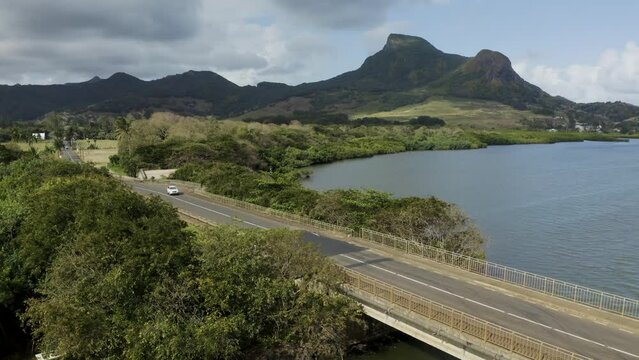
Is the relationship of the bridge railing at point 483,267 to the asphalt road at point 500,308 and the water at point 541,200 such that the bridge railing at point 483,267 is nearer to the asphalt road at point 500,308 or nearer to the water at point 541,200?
the asphalt road at point 500,308

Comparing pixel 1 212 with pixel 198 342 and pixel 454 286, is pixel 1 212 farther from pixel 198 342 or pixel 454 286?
pixel 454 286

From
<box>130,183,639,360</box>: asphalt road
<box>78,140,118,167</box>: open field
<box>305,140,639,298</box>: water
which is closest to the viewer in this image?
<box>130,183,639,360</box>: asphalt road

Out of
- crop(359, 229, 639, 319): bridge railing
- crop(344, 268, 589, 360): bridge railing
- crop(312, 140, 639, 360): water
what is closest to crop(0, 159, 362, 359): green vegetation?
crop(344, 268, 589, 360): bridge railing

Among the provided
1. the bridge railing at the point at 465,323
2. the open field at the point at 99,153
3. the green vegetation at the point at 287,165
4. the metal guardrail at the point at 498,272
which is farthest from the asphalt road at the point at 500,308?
the open field at the point at 99,153

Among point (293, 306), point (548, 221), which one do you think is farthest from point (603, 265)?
point (293, 306)

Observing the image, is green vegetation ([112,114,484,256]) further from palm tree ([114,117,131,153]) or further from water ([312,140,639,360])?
water ([312,140,639,360])
